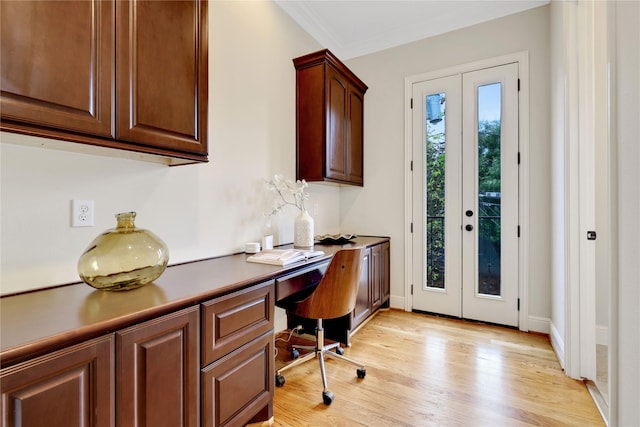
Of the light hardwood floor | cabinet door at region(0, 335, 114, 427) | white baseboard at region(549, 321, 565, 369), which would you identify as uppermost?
cabinet door at region(0, 335, 114, 427)

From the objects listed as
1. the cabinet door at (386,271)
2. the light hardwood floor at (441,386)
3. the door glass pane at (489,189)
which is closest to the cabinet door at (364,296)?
the light hardwood floor at (441,386)

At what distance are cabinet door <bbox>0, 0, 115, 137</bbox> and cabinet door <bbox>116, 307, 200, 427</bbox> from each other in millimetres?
762

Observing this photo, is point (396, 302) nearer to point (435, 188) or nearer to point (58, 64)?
point (435, 188)

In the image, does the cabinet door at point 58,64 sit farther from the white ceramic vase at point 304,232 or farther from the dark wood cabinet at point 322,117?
the dark wood cabinet at point 322,117

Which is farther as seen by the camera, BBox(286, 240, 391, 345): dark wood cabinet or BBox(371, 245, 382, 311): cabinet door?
BBox(371, 245, 382, 311): cabinet door

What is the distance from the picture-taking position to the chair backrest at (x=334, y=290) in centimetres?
178

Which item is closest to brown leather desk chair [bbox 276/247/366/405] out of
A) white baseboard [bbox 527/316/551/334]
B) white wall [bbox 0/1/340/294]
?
white wall [bbox 0/1/340/294]

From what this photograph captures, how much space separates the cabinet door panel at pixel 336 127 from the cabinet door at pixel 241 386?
5.52 feet

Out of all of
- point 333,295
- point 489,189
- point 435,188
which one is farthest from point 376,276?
point 489,189

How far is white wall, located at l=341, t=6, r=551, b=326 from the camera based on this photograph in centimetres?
264

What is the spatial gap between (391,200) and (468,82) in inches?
54.2

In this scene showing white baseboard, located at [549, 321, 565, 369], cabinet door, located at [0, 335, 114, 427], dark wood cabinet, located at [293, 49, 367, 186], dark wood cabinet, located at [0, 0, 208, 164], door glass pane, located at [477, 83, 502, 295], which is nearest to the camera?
cabinet door, located at [0, 335, 114, 427]

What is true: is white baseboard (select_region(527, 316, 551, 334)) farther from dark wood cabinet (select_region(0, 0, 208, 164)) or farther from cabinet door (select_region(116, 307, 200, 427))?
dark wood cabinet (select_region(0, 0, 208, 164))

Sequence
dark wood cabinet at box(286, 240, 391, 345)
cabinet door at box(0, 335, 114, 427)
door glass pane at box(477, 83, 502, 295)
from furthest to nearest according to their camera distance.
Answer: door glass pane at box(477, 83, 502, 295)
dark wood cabinet at box(286, 240, 391, 345)
cabinet door at box(0, 335, 114, 427)
